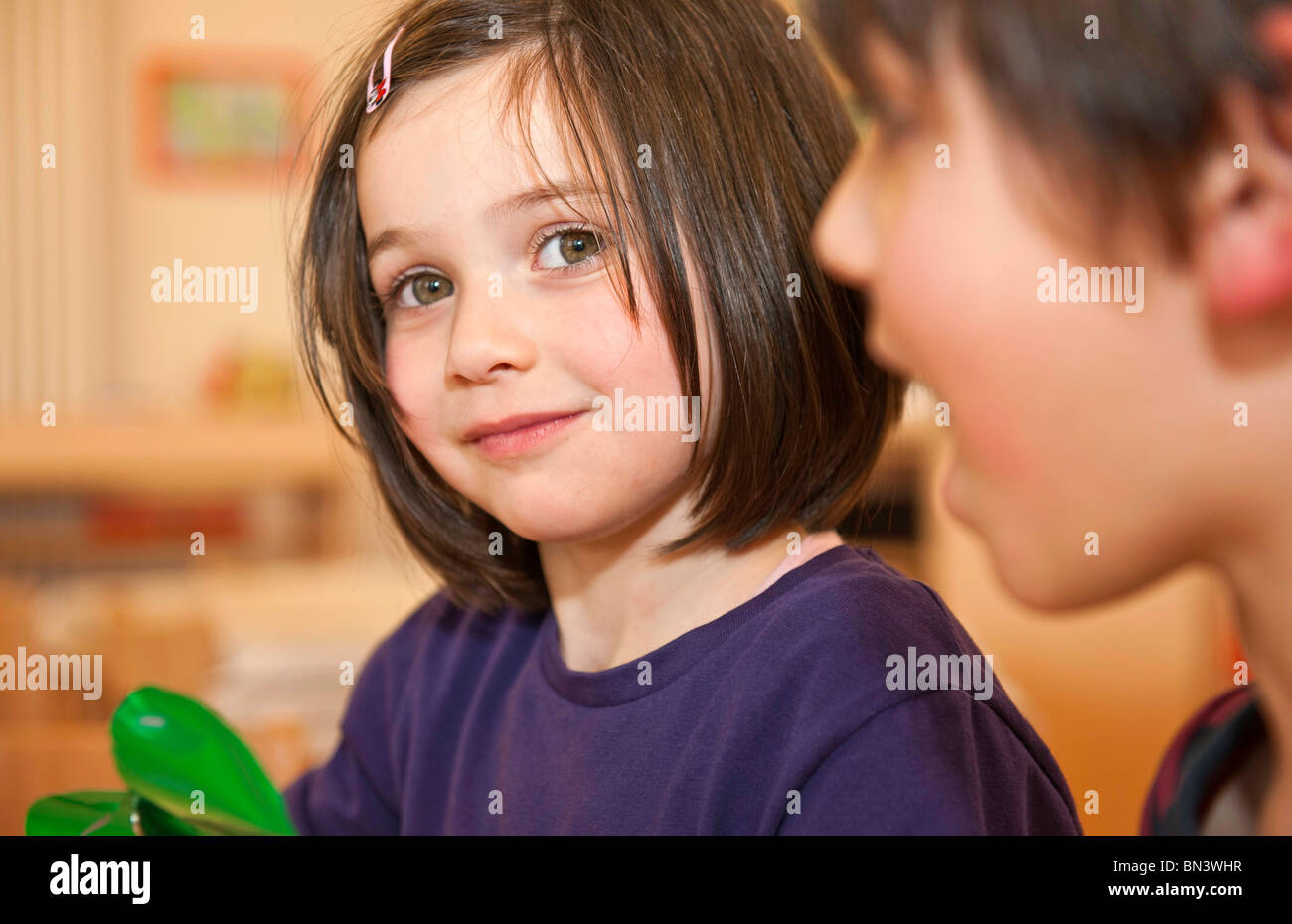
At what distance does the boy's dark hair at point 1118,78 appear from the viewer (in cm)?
29

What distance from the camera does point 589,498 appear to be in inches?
22.7

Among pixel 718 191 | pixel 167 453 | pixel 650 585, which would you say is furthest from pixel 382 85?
pixel 167 453

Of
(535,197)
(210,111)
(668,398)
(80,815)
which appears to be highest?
(210,111)

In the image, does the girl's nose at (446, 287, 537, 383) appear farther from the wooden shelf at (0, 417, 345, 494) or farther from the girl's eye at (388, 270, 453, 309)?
the wooden shelf at (0, 417, 345, 494)

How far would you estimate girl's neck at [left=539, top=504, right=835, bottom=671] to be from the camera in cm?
64

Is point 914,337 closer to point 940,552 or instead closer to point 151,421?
point 940,552

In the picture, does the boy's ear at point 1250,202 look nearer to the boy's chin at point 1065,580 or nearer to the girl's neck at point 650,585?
the boy's chin at point 1065,580

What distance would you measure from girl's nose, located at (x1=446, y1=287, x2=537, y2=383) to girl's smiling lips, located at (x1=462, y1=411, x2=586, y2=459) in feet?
0.09

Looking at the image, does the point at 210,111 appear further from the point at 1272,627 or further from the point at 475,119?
the point at 1272,627

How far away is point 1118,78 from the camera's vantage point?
30cm

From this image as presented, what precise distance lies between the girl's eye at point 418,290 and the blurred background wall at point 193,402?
1.13 m

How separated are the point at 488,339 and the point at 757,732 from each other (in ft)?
0.78
